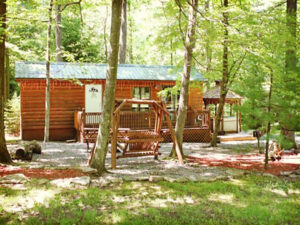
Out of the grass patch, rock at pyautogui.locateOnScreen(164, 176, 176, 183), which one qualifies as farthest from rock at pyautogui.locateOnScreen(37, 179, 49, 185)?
rock at pyautogui.locateOnScreen(164, 176, 176, 183)

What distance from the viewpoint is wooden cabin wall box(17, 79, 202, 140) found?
15.7 metres

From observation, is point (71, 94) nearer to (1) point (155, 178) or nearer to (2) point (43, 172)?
(2) point (43, 172)

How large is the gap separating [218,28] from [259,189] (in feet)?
22.9

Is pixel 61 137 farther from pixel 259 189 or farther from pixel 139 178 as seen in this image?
pixel 259 189

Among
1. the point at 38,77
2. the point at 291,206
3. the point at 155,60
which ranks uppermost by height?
the point at 155,60

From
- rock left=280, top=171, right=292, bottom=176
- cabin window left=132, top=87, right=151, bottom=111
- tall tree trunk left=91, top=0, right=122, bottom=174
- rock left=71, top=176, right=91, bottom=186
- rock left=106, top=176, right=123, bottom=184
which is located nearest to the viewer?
rock left=71, top=176, right=91, bottom=186

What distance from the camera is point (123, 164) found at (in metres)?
9.55

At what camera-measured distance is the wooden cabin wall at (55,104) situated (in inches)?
618

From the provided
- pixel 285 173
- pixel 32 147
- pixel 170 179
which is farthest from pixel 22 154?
pixel 285 173

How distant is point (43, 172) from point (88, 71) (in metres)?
10.3

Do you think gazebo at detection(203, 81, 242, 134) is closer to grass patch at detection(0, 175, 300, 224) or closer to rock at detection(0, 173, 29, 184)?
grass patch at detection(0, 175, 300, 224)

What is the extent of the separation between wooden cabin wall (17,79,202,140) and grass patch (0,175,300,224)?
410 inches

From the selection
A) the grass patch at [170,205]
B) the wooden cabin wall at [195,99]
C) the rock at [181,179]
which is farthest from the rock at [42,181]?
the wooden cabin wall at [195,99]

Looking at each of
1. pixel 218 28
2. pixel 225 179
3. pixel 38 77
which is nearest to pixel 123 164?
pixel 225 179
